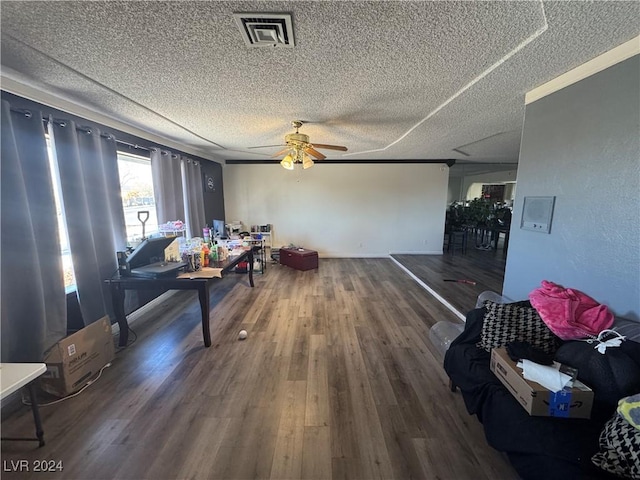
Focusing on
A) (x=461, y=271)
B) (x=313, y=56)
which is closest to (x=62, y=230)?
(x=313, y=56)

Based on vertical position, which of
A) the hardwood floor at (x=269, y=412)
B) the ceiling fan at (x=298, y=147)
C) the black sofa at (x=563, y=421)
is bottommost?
the hardwood floor at (x=269, y=412)

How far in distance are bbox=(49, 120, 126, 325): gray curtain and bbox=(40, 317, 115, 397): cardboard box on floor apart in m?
0.49

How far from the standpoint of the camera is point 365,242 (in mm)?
6055

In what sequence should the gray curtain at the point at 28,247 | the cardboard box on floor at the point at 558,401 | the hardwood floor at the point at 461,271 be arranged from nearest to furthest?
the cardboard box on floor at the point at 558,401
the gray curtain at the point at 28,247
the hardwood floor at the point at 461,271

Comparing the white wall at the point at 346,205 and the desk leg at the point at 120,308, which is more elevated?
the white wall at the point at 346,205

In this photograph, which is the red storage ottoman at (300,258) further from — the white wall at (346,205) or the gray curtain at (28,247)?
the gray curtain at (28,247)

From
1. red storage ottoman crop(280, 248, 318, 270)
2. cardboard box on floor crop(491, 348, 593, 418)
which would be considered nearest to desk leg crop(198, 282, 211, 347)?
cardboard box on floor crop(491, 348, 593, 418)

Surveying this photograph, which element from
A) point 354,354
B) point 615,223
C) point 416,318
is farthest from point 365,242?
point 615,223

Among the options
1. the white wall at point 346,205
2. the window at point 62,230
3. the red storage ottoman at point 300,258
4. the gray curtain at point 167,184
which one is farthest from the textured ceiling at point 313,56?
the white wall at point 346,205

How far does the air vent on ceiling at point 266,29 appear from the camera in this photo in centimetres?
116

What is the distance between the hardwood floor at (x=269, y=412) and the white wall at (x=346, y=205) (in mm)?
3243

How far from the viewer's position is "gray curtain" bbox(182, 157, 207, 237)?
13.6ft

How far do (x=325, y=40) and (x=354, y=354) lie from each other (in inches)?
94.2

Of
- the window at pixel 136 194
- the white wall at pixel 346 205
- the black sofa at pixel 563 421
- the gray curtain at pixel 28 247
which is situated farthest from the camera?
the white wall at pixel 346 205
